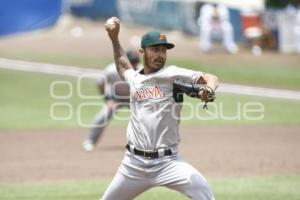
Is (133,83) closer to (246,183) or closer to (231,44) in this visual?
(246,183)

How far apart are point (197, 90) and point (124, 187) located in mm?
1099

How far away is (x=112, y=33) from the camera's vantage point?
7.88 meters

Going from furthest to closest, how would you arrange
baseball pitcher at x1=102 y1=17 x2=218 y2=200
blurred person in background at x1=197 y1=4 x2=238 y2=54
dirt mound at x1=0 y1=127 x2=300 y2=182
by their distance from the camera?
blurred person in background at x1=197 y1=4 x2=238 y2=54, dirt mound at x1=0 y1=127 x2=300 y2=182, baseball pitcher at x1=102 y1=17 x2=218 y2=200

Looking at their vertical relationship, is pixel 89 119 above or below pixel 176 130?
below

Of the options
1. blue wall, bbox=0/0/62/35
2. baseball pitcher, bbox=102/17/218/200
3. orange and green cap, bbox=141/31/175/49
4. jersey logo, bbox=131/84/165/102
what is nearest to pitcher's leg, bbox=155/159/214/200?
baseball pitcher, bbox=102/17/218/200

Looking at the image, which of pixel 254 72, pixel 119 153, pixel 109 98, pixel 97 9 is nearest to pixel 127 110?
pixel 109 98

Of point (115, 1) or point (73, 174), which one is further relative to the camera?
point (115, 1)

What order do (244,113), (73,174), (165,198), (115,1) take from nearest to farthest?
(165,198) < (73,174) < (244,113) < (115,1)

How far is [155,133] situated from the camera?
7172 mm

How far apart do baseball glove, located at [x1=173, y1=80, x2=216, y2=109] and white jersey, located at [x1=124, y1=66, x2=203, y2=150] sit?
0.20ft

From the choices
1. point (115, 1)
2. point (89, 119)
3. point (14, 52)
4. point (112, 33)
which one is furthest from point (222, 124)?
point (115, 1)

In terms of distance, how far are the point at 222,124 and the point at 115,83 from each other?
4.86 metres

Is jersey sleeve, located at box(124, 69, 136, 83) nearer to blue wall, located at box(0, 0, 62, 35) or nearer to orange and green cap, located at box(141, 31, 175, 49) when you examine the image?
orange and green cap, located at box(141, 31, 175, 49)

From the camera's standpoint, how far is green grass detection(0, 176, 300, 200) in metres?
10.1
